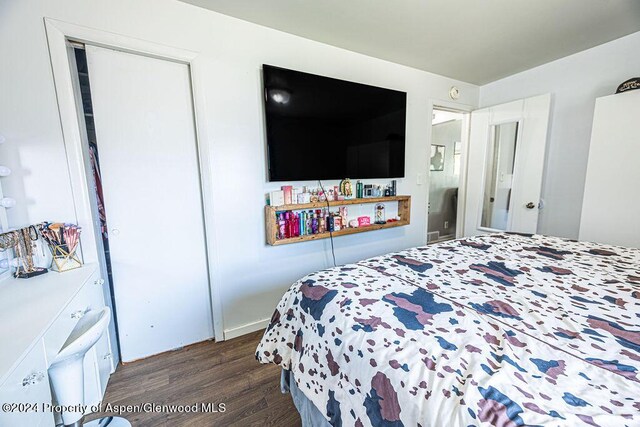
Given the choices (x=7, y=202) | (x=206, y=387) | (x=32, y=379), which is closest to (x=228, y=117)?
(x=7, y=202)

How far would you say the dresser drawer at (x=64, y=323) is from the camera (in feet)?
2.97

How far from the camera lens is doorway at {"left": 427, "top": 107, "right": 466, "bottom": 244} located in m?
4.40

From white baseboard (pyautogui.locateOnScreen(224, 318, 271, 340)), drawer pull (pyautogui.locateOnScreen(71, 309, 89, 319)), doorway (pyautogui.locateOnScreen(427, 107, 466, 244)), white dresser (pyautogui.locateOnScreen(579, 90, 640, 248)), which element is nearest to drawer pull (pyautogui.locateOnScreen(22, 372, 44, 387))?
drawer pull (pyautogui.locateOnScreen(71, 309, 89, 319))

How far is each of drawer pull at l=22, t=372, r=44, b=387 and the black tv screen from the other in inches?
60.2

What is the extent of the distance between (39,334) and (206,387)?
3.37 ft

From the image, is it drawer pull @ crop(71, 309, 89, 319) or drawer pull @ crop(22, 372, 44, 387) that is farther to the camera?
drawer pull @ crop(71, 309, 89, 319)

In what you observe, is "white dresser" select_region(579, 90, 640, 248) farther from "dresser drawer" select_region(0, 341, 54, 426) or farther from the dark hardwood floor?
"dresser drawer" select_region(0, 341, 54, 426)

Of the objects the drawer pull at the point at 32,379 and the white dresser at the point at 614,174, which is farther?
the white dresser at the point at 614,174

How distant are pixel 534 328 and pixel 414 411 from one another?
0.58 meters

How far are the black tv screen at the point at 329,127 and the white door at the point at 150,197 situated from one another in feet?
2.05

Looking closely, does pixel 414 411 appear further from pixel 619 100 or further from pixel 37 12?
pixel 619 100

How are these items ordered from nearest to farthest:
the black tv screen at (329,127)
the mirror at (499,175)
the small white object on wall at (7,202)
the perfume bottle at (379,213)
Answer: the small white object on wall at (7,202) → the black tv screen at (329,127) → the perfume bottle at (379,213) → the mirror at (499,175)

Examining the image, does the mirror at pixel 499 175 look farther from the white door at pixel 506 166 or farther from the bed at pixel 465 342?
the bed at pixel 465 342

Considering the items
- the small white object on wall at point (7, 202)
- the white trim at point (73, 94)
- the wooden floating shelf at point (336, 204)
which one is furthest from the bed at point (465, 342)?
the small white object on wall at point (7, 202)
